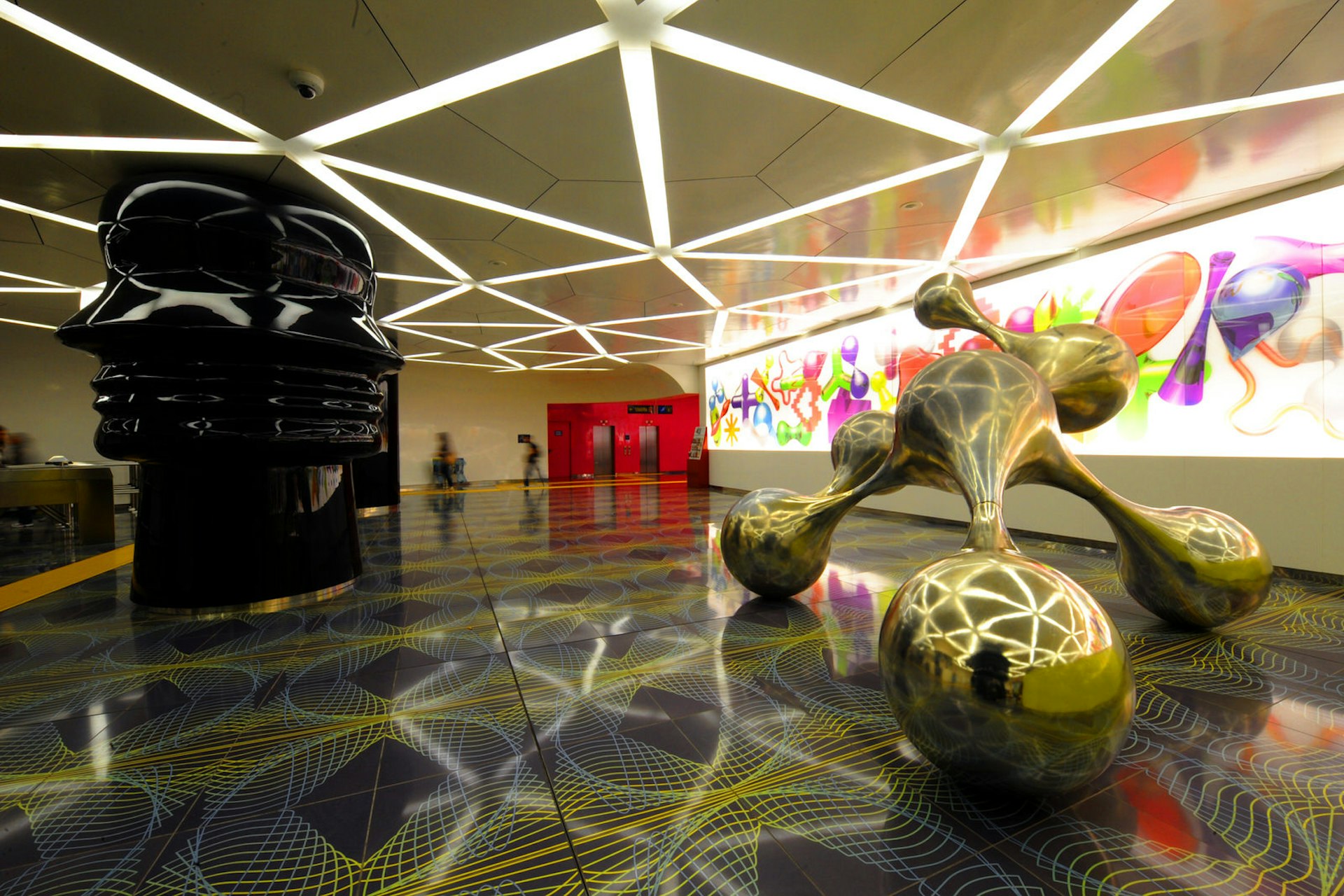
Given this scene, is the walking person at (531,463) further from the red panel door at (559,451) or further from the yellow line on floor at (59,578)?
the yellow line on floor at (59,578)

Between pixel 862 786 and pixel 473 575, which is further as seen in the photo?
pixel 473 575

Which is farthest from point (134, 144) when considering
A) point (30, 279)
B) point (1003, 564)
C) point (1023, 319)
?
point (1023, 319)

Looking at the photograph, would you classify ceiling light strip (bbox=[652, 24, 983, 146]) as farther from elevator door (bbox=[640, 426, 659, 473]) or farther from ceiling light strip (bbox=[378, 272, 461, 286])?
elevator door (bbox=[640, 426, 659, 473])

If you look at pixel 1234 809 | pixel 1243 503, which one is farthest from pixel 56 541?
pixel 1243 503

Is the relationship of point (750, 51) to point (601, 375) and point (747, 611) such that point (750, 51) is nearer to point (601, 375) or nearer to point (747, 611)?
point (747, 611)

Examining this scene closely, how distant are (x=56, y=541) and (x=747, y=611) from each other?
9927 mm

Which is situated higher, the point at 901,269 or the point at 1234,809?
the point at 901,269

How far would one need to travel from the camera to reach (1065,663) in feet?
5.24

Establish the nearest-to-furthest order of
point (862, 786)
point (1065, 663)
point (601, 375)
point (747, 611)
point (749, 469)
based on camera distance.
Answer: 1. point (1065, 663)
2. point (862, 786)
3. point (747, 611)
4. point (749, 469)
5. point (601, 375)

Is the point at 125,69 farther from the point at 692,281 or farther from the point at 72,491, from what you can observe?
the point at 72,491

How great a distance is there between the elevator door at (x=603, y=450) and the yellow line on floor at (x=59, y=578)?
16.4 metres

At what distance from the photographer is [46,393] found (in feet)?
40.8

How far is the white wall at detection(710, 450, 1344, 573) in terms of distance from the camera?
4.86 m

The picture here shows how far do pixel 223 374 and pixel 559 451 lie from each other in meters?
17.5
